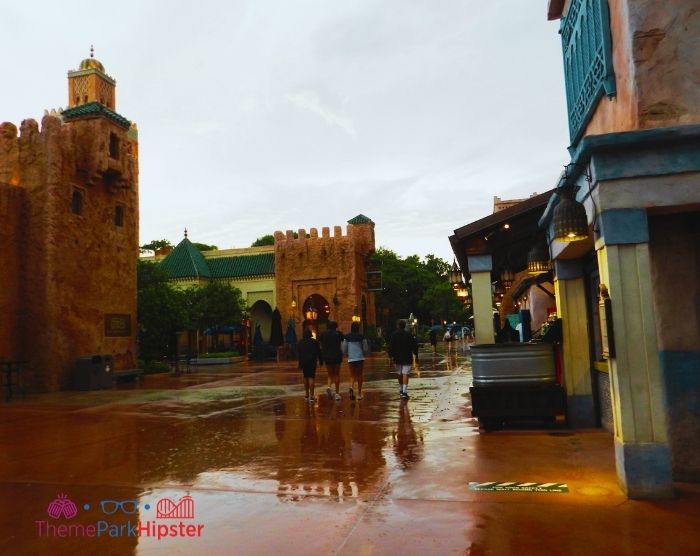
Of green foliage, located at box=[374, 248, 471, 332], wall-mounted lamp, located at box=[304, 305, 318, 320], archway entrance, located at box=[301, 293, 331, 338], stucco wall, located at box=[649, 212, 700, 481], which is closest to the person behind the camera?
stucco wall, located at box=[649, 212, 700, 481]

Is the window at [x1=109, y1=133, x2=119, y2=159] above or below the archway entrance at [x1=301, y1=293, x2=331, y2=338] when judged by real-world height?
above

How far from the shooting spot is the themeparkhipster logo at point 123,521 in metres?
4.40

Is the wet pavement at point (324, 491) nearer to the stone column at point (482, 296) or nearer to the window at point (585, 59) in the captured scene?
the stone column at point (482, 296)

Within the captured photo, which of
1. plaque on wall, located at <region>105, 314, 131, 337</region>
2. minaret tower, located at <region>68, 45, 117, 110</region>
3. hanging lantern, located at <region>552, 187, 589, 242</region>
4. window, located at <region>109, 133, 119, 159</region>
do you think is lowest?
plaque on wall, located at <region>105, 314, 131, 337</region>

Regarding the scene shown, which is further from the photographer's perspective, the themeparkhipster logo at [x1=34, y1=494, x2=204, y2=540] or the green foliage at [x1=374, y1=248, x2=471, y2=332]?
the green foliage at [x1=374, y1=248, x2=471, y2=332]

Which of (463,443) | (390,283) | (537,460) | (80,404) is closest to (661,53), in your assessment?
(537,460)

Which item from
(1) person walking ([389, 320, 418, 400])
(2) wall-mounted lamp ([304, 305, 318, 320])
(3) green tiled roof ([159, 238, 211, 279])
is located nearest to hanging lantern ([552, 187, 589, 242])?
(1) person walking ([389, 320, 418, 400])

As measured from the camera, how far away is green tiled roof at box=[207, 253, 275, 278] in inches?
1563

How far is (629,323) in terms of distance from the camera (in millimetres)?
4996

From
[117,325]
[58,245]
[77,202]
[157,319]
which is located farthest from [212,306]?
[58,245]

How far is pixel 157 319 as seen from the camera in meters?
25.7

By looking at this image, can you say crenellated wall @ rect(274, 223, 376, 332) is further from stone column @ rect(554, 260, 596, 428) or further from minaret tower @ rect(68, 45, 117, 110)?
stone column @ rect(554, 260, 596, 428)

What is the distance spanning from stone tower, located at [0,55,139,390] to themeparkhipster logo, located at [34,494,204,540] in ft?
44.8

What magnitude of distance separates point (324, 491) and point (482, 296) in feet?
19.4
